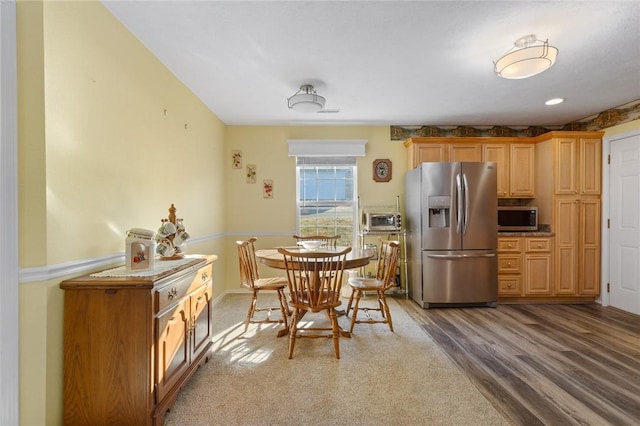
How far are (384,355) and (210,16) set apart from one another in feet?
9.58

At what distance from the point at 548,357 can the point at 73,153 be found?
3773 millimetres

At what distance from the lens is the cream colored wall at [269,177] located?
14.2ft

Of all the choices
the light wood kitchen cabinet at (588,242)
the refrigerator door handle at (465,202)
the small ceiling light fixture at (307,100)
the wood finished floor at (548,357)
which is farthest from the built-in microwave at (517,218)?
the small ceiling light fixture at (307,100)

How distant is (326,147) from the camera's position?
4.28 metres

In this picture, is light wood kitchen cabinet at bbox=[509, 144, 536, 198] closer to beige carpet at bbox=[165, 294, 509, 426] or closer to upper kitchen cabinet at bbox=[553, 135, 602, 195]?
upper kitchen cabinet at bbox=[553, 135, 602, 195]

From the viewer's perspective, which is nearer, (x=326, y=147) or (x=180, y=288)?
(x=180, y=288)

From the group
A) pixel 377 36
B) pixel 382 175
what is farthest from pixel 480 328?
pixel 377 36

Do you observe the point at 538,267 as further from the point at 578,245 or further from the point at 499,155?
the point at 499,155

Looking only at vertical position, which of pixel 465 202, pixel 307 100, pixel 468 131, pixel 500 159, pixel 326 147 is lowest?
pixel 465 202

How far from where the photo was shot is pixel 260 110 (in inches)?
144

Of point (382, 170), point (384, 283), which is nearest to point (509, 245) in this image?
point (382, 170)

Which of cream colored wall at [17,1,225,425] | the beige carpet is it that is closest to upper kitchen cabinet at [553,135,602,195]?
the beige carpet

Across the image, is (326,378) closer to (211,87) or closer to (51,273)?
(51,273)

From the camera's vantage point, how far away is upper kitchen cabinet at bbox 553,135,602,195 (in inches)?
150
